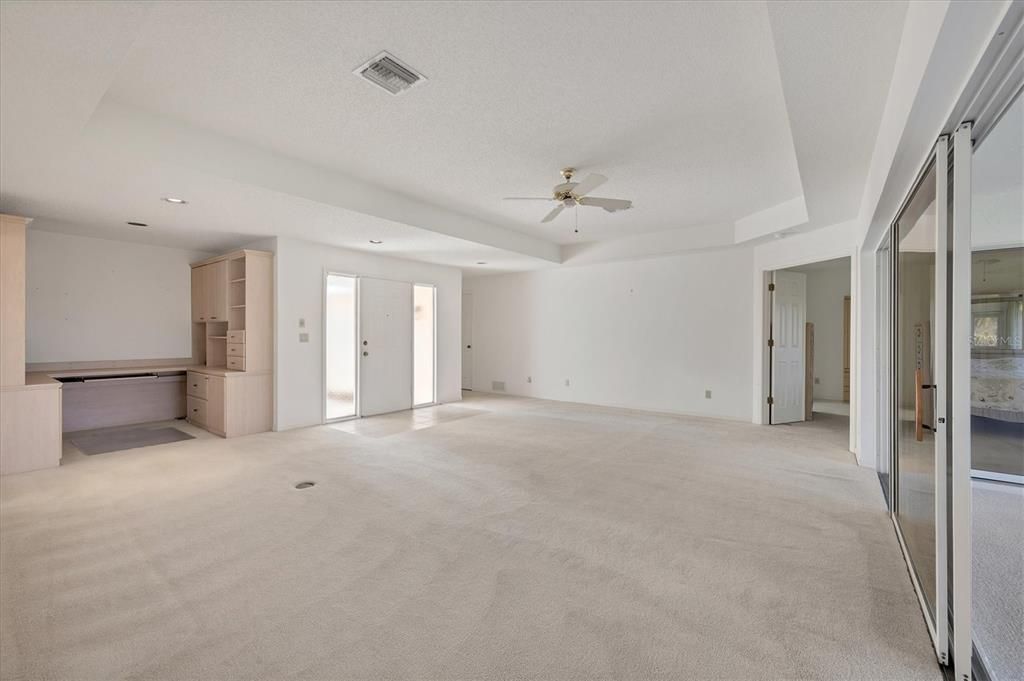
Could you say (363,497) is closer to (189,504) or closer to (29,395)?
(189,504)

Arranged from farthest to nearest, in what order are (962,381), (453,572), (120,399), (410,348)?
(410,348) < (120,399) < (453,572) < (962,381)

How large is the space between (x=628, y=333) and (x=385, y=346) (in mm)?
3985

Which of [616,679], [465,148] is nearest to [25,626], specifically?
[616,679]

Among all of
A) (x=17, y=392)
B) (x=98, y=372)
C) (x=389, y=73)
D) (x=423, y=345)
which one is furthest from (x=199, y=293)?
(x=389, y=73)

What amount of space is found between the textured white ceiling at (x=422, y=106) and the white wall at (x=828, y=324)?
14.8ft

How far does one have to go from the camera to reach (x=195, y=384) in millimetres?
6242

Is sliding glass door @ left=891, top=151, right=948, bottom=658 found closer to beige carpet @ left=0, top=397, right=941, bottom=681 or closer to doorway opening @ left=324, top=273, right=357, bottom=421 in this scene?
beige carpet @ left=0, top=397, right=941, bottom=681

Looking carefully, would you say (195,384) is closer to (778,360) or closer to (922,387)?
(922,387)

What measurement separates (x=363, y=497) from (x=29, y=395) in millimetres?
3451

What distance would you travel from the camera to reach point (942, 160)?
185 cm

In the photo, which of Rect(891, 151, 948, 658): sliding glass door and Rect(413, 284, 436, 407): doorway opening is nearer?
Rect(891, 151, 948, 658): sliding glass door

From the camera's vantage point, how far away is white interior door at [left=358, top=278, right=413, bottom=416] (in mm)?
6809

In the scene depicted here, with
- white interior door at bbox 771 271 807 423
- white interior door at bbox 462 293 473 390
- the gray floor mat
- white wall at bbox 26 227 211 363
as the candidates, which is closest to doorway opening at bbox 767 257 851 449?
white interior door at bbox 771 271 807 423

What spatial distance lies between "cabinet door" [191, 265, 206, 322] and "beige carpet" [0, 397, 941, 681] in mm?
2691
